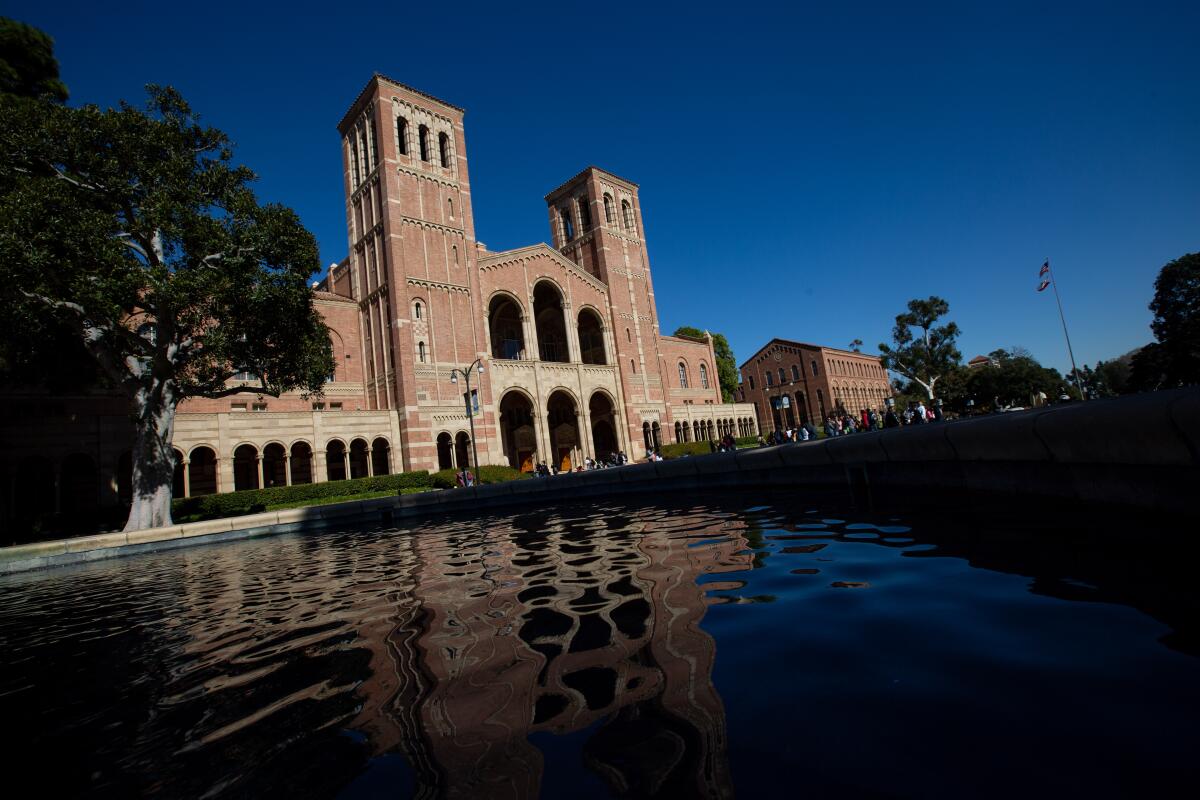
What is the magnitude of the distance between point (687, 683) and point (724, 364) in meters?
67.0

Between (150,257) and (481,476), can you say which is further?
(481,476)

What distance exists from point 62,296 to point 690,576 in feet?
66.0

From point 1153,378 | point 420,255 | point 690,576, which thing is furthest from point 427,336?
point 1153,378

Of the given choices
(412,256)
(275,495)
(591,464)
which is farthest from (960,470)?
(412,256)

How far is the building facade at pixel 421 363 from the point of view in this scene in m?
25.1

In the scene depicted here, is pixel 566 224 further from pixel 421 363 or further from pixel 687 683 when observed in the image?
pixel 687 683

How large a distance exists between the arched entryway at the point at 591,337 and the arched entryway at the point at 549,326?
150cm

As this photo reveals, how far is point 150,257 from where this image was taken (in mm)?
17109

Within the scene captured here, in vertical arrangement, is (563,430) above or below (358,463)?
above

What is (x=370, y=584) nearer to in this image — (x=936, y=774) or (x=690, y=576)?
(x=690, y=576)

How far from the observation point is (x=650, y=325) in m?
44.4

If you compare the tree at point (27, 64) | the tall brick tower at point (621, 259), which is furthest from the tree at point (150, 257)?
the tall brick tower at point (621, 259)

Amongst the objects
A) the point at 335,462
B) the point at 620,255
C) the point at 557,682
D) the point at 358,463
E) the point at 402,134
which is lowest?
the point at 557,682

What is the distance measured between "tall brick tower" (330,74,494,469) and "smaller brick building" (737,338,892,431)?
35.1 m
